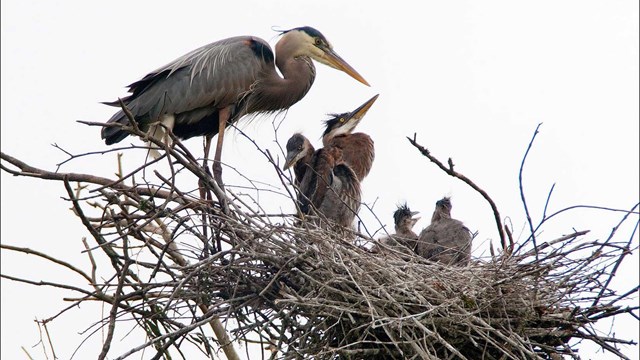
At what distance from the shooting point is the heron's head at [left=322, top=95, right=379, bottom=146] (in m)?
6.45

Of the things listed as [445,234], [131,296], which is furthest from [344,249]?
[445,234]

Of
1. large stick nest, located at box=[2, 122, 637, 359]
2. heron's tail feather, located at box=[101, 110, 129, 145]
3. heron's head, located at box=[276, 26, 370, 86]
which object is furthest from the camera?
heron's head, located at box=[276, 26, 370, 86]

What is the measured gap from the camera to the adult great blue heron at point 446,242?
484cm

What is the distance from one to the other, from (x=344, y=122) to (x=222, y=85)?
3.23ft

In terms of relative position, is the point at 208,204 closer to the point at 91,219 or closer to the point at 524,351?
the point at 91,219

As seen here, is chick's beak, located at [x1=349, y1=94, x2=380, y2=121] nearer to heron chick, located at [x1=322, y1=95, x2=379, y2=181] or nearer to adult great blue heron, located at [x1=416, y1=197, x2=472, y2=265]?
heron chick, located at [x1=322, y1=95, x2=379, y2=181]

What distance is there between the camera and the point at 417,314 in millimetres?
3611

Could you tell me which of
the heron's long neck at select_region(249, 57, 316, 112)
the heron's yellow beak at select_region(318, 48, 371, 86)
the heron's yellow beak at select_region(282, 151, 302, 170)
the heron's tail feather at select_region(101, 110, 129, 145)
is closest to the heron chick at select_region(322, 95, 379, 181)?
the heron's yellow beak at select_region(318, 48, 371, 86)

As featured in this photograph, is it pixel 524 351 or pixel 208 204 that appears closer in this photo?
pixel 524 351

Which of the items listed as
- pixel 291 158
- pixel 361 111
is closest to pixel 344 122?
pixel 361 111

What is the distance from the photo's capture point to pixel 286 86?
20.4 ft

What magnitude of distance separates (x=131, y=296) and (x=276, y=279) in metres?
0.60

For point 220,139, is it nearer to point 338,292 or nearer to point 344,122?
point 344,122

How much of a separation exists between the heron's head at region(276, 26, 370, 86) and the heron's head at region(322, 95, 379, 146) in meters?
0.19
